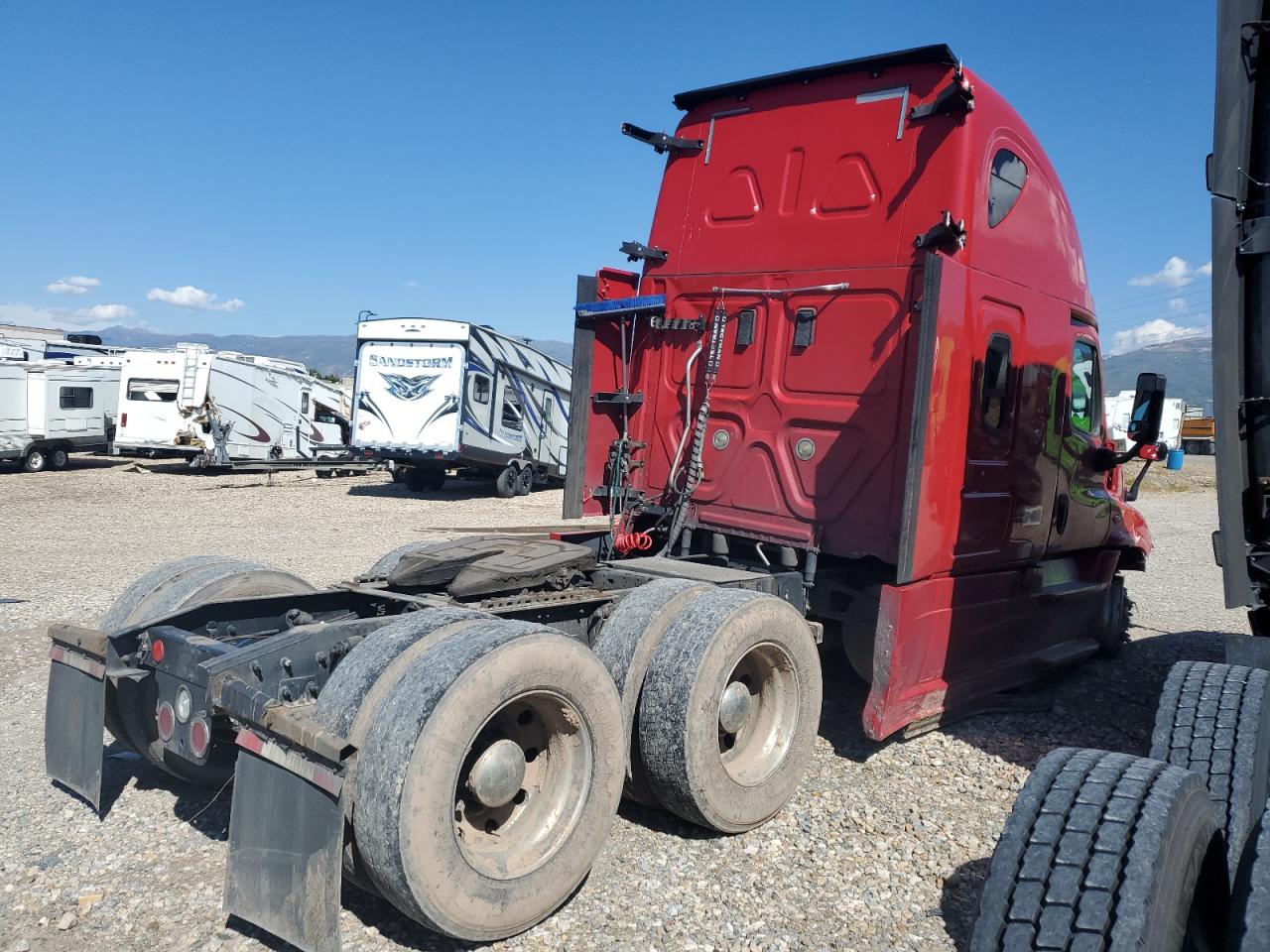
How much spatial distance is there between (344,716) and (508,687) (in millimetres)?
520

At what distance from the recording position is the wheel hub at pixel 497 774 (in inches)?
120

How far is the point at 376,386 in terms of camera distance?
18453 millimetres

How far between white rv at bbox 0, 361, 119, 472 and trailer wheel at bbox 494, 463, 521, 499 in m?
11.3

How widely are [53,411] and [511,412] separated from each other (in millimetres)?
11535

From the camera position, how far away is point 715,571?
193 inches

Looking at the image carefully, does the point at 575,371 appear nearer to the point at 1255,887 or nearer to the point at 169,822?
the point at 169,822

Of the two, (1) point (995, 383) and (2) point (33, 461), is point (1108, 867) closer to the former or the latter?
(1) point (995, 383)

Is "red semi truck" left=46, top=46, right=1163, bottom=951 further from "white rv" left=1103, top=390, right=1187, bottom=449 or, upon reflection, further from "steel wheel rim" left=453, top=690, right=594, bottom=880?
"white rv" left=1103, top=390, right=1187, bottom=449

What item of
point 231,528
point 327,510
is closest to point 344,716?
point 231,528

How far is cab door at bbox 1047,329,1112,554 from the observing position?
6.02m

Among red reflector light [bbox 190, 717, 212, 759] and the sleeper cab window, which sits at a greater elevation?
the sleeper cab window

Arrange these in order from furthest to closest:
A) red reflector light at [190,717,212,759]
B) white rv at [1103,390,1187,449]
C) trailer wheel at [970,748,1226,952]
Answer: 1. white rv at [1103,390,1187,449]
2. red reflector light at [190,717,212,759]
3. trailer wheel at [970,748,1226,952]

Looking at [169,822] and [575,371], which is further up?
[575,371]

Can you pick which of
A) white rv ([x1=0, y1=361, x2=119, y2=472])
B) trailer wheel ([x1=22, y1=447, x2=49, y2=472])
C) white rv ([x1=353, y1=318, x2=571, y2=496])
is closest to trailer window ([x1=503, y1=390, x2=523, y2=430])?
white rv ([x1=353, y1=318, x2=571, y2=496])
